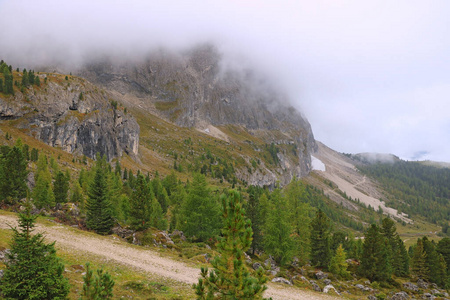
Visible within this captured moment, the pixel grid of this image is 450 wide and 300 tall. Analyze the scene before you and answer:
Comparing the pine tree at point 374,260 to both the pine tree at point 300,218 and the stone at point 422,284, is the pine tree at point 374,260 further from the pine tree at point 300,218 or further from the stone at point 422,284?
the stone at point 422,284

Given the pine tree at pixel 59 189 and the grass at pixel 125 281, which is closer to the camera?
the grass at pixel 125 281

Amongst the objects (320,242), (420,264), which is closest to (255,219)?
(320,242)

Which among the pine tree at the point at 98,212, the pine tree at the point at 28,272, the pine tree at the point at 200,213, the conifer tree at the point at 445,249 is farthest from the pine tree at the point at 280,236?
the conifer tree at the point at 445,249

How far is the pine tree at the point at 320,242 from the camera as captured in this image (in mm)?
42312

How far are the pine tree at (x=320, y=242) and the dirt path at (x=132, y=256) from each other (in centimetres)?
1678

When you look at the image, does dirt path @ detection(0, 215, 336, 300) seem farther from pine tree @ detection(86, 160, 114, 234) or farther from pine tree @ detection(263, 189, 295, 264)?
pine tree @ detection(263, 189, 295, 264)

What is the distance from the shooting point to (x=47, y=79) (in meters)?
135

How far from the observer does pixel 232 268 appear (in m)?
10.7

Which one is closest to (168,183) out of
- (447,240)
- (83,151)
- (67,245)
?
(83,151)

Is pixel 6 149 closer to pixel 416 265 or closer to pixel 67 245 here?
pixel 67 245

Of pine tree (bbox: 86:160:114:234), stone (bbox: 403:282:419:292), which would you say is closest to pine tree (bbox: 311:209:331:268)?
stone (bbox: 403:282:419:292)

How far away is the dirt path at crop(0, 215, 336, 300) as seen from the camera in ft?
75.7

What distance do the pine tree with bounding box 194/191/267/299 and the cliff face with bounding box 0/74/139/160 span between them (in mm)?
134428

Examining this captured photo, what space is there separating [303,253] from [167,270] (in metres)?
30.4
